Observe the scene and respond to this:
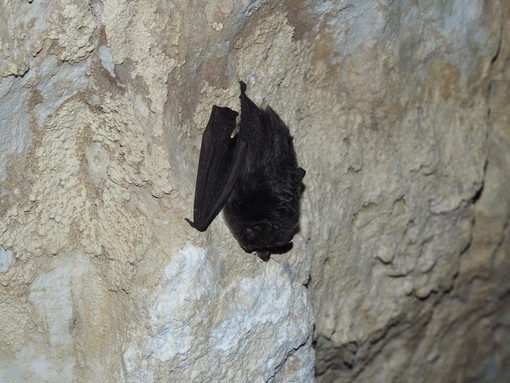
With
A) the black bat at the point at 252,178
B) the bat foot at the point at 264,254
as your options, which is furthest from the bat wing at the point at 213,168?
the bat foot at the point at 264,254

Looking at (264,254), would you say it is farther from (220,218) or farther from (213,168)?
(213,168)

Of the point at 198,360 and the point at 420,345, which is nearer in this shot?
the point at 198,360

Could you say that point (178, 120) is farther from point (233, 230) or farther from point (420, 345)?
point (420, 345)

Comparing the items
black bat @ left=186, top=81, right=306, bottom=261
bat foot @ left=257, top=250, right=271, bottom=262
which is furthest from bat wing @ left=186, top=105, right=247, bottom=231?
bat foot @ left=257, top=250, right=271, bottom=262

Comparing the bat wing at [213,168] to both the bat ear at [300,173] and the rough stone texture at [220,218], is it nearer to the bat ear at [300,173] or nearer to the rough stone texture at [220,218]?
the rough stone texture at [220,218]

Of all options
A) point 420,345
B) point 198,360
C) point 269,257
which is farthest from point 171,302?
point 420,345

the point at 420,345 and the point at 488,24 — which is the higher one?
the point at 488,24
